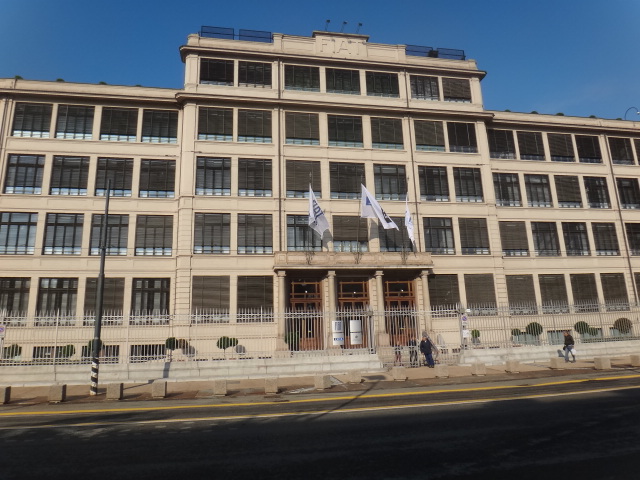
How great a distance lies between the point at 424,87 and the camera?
33688 millimetres

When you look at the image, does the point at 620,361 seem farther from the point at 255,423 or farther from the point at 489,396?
the point at 255,423

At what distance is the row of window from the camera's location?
30.4 m

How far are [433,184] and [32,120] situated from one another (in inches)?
1200

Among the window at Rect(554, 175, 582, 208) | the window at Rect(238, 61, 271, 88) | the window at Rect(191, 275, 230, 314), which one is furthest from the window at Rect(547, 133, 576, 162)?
the window at Rect(191, 275, 230, 314)

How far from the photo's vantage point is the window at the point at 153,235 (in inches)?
1090

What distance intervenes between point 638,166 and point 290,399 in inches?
1629

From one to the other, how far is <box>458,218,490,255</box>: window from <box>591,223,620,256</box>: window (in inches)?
440

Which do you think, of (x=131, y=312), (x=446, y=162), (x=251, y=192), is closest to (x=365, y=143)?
(x=446, y=162)

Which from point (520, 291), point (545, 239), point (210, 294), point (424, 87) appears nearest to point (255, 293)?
point (210, 294)

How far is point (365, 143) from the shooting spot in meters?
31.6

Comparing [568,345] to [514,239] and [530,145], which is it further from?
[530,145]

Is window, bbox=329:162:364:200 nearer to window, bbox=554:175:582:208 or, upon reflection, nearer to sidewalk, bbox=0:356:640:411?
sidewalk, bbox=0:356:640:411

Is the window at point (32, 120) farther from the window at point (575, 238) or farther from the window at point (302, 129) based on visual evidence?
the window at point (575, 238)

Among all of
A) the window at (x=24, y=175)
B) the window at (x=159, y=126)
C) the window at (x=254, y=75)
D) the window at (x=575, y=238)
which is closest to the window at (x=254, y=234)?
the window at (x=159, y=126)
